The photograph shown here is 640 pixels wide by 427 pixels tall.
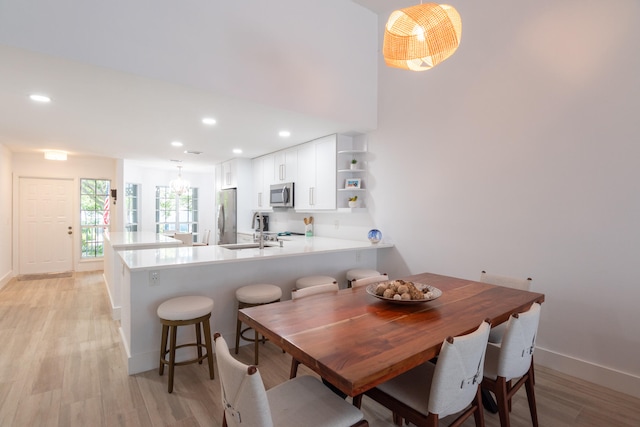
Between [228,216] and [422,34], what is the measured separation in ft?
17.7

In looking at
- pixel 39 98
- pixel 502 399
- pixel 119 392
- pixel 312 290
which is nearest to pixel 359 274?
pixel 312 290

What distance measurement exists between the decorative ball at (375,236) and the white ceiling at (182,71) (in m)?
1.32

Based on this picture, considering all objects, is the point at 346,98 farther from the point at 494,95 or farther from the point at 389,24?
the point at 389,24

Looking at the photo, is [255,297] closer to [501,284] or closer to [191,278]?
[191,278]

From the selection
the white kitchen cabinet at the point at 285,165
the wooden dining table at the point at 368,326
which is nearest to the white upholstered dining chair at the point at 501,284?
the wooden dining table at the point at 368,326

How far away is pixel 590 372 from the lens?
252 centimetres

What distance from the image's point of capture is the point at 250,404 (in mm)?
1100

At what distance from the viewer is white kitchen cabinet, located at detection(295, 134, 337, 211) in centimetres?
432

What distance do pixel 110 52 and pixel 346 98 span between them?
91.3 inches

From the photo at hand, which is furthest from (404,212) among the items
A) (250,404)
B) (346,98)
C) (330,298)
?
(250,404)

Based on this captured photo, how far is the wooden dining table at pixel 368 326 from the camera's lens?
1.20 meters

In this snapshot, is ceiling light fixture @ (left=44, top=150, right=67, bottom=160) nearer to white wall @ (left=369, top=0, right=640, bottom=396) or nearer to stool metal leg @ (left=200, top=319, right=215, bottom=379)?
stool metal leg @ (left=200, top=319, right=215, bottom=379)

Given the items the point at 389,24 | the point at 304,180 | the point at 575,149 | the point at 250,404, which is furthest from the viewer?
the point at 304,180

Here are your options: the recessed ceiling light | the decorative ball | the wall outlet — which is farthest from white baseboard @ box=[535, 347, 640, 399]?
the recessed ceiling light
